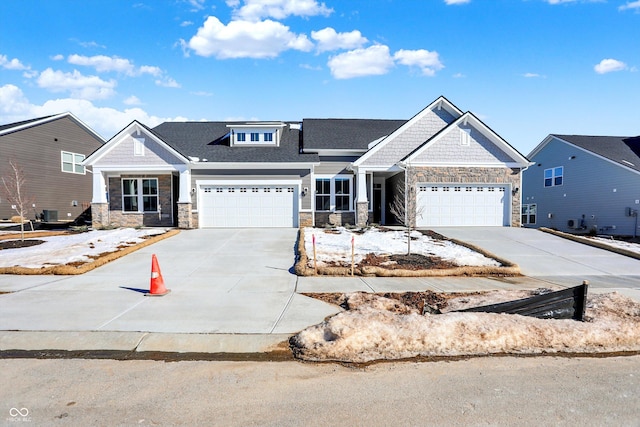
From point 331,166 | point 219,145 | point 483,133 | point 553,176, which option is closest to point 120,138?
point 219,145

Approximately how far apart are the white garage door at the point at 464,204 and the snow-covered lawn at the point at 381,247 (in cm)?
258

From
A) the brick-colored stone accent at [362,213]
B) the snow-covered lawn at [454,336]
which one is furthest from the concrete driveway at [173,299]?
the brick-colored stone accent at [362,213]

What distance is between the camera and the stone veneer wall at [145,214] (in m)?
19.0

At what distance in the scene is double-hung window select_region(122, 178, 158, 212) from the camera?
751 inches

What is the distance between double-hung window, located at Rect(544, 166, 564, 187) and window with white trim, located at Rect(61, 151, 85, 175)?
111 ft

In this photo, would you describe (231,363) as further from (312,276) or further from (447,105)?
(447,105)

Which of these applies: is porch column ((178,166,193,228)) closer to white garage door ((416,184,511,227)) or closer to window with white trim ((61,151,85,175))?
white garage door ((416,184,511,227))

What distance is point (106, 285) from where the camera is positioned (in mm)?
8055

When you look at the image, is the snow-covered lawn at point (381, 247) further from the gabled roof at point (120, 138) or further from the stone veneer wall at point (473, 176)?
the gabled roof at point (120, 138)

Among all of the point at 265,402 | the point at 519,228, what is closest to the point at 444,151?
the point at 519,228

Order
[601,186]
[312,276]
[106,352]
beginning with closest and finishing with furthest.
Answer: [106,352] < [312,276] < [601,186]

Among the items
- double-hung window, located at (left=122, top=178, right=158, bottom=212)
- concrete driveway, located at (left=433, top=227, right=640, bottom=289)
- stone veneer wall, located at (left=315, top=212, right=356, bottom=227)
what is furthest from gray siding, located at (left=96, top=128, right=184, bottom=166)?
concrete driveway, located at (left=433, top=227, right=640, bottom=289)

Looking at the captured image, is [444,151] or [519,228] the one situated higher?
[444,151]

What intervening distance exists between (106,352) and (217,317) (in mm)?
1657
